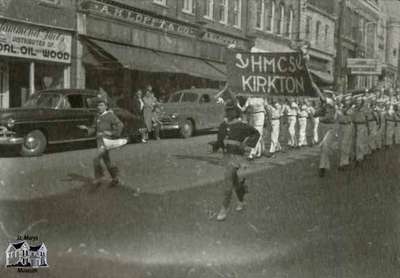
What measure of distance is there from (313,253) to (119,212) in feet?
4.75

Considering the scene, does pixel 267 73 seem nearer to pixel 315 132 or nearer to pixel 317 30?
pixel 317 30

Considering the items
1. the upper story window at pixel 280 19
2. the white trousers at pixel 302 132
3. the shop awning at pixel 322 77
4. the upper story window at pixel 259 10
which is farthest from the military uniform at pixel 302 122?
the upper story window at pixel 259 10

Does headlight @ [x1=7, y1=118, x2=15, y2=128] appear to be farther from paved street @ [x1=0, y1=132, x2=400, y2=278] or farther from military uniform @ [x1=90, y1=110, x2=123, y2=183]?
military uniform @ [x1=90, y1=110, x2=123, y2=183]

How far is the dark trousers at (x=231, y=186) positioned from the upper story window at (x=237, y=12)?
114 cm

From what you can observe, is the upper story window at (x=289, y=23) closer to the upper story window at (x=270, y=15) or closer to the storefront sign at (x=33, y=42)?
the upper story window at (x=270, y=15)

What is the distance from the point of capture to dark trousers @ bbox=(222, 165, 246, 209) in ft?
12.6

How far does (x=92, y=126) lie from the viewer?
3.81 meters

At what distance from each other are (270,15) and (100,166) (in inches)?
71.7

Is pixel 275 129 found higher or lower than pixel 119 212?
higher

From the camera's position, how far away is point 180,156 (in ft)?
13.4

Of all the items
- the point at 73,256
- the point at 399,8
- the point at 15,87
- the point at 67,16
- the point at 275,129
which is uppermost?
the point at 399,8

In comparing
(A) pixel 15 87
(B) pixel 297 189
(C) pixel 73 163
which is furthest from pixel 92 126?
(B) pixel 297 189

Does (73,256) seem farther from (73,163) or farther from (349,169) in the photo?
(349,169)

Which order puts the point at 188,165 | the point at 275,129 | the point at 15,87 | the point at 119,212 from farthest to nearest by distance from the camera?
1. the point at 275,129
2. the point at 188,165
3. the point at 119,212
4. the point at 15,87
